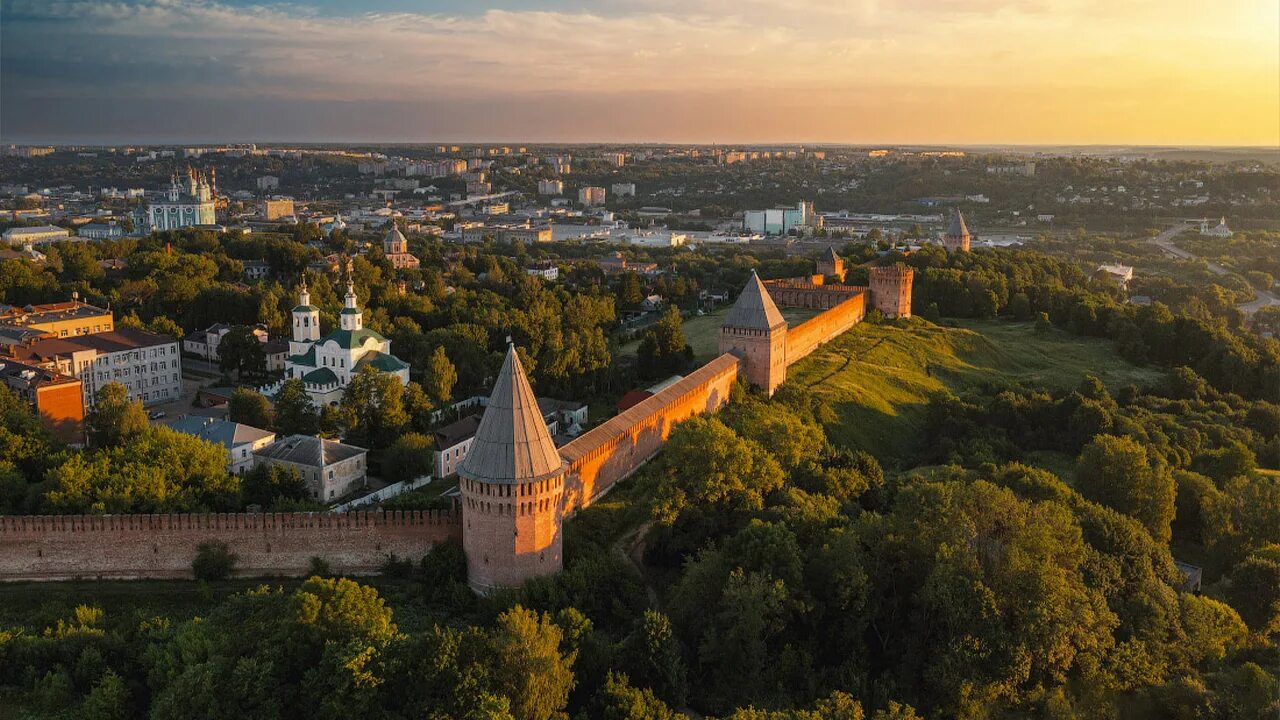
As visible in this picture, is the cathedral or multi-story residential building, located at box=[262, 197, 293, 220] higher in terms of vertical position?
multi-story residential building, located at box=[262, 197, 293, 220]

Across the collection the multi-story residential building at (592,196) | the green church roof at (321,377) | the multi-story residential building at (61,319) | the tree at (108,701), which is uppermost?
the multi-story residential building at (592,196)

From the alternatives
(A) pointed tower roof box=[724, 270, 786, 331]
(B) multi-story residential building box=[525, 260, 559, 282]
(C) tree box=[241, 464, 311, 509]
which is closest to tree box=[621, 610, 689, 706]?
(C) tree box=[241, 464, 311, 509]

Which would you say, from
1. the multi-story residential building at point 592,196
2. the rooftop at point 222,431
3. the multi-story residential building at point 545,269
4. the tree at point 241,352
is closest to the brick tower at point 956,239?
the multi-story residential building at point 545,269

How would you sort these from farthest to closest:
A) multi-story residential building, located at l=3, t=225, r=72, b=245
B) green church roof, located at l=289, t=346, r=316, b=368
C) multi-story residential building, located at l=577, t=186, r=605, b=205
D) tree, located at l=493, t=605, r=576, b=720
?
multi-story residential building, located at l=577, t=186, r=605, b=205
multi-story residential building, located at l=3, t=225, r=72, b=245
green church roof, located at l=289, t=346, r=316, b=368
tree, located at l=493, t=605, r=576, b=720

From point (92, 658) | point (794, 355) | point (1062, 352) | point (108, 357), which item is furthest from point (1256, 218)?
point (92, 658)

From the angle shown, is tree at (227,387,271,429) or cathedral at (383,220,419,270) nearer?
tree at (227,387,271,429)

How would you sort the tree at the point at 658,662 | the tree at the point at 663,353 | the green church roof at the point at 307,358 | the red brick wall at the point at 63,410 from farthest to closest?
1. the tree at the point at 663,353
2. the green church roof at the point at 307,358
3. the red brick wall at the point at 63,410
4. the tree at the point at 658,662

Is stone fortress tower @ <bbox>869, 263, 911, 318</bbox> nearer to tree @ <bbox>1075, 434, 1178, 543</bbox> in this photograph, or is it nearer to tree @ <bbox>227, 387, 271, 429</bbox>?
tree @ <bbox>1075, 434, 1178, 543</bbox>

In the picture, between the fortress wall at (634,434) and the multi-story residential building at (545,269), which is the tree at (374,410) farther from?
the multi-story residential building at (545,269)
